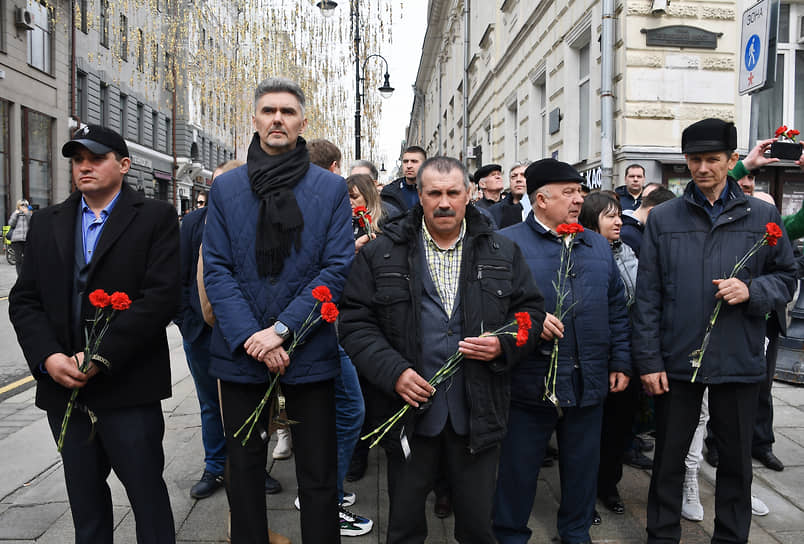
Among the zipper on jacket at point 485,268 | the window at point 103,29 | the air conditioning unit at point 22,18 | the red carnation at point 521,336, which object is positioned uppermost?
the window at point 103,29

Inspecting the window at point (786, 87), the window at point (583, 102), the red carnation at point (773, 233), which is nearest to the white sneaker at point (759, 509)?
the red carnation at point (773, 233)

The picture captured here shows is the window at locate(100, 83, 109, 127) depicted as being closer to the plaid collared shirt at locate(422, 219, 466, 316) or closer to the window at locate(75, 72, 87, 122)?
the window at locate(75, 72, 87, 122)

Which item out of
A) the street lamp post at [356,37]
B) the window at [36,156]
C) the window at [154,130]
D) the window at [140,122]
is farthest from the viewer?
the window at [154,130]

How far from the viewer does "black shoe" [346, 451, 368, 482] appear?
13.9 feet

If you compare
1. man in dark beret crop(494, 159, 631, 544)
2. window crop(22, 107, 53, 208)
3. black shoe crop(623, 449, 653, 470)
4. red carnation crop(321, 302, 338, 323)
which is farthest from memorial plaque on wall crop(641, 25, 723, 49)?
window crop(22, 107, 53, 208)

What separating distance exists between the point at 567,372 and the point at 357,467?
5.86ft

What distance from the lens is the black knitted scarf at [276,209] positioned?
2.68 m

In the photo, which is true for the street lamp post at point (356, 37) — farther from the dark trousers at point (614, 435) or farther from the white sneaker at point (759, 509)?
the white sneaker at point (759, 509)

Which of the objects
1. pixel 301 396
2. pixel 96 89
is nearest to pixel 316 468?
pixel 301 396

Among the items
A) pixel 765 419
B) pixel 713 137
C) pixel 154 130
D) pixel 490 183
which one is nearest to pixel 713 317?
pixel 713 137

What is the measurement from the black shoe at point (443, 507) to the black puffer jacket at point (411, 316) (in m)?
1.27

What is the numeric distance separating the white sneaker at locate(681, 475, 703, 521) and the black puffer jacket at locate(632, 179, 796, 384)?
904mm

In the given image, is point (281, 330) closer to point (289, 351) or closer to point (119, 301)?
point (289, 351)

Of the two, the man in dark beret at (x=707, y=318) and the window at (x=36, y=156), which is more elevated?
the window at (x=36, y=156)
